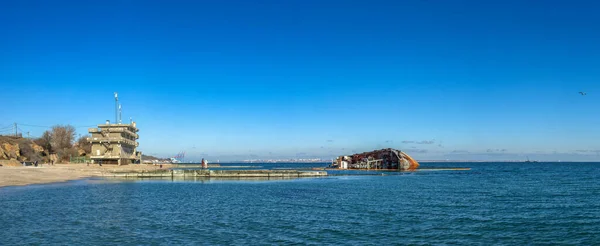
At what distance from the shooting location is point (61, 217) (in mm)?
30938

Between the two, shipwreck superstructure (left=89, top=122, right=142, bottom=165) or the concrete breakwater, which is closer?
the concrete breakwater

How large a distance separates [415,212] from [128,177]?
227 ft

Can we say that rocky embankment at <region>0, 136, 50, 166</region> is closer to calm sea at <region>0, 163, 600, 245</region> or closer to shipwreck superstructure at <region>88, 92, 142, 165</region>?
shipwreck superstructure at <region>88, 92, 142, 165</region>

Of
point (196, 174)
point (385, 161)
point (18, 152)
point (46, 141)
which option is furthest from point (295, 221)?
point (46, 141)

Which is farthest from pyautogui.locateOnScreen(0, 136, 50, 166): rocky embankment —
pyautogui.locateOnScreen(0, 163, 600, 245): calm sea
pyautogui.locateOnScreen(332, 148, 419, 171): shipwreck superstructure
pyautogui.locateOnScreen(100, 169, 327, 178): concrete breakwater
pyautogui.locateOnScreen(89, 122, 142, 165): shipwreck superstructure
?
pyautogui.locateOnScreen(332, 148, 419, 171): shipwreck superstructure

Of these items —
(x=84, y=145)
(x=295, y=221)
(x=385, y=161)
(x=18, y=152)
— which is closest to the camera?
(x=295, y=221)

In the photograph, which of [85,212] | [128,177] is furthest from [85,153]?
[85,212]

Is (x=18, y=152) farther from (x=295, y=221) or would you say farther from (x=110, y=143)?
(x=295, y=221)

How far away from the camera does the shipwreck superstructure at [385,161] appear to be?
14712cm

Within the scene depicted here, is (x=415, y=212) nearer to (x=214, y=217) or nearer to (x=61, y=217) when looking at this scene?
(x=214, y=217)

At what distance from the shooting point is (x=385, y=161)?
152 metres

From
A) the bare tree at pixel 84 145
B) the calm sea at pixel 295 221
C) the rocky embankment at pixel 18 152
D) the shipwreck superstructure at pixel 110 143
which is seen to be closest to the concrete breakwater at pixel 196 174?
the rocky embankment at pixel 18 152

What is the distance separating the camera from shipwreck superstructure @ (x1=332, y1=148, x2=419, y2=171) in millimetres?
147125

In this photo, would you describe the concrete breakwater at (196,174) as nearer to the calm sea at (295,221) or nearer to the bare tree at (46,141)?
the calm sea at (295,221)
